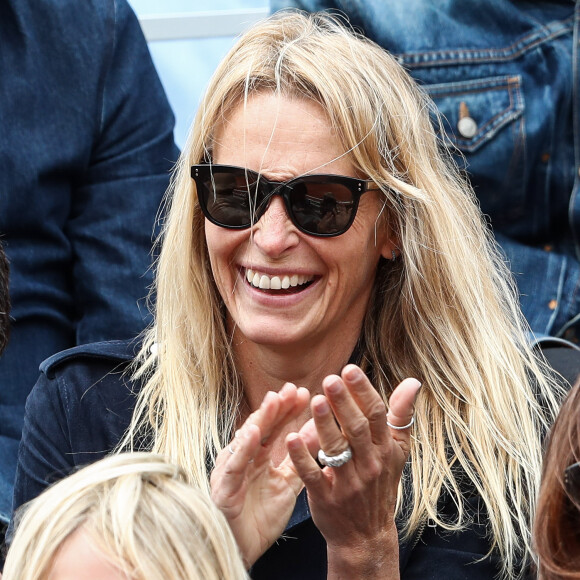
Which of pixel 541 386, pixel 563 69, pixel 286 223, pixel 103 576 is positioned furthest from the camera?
pixel 563 69

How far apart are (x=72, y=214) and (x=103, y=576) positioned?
5.75 ft

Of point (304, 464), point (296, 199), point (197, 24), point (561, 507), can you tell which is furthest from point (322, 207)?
point (197, 24)

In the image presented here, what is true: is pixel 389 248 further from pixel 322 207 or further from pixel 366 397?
pixel 366 397

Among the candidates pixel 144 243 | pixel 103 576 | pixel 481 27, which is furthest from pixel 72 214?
pixel 103 576

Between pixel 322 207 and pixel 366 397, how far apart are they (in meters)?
0.58

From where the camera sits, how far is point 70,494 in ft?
4.85

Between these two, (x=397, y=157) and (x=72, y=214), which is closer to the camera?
(x=397, y=157)

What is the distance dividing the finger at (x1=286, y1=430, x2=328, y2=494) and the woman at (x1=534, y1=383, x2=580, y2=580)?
0.37 metres

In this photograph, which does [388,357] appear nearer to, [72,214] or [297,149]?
[297,149]

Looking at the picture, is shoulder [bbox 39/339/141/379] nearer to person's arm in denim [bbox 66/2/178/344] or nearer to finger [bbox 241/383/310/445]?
person's arm in denim [bbox 66/2/178/344]

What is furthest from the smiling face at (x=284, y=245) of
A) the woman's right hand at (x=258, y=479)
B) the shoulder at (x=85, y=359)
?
the woman's right hand at (x=258, y=479)

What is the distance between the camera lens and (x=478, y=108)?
9.96 ft

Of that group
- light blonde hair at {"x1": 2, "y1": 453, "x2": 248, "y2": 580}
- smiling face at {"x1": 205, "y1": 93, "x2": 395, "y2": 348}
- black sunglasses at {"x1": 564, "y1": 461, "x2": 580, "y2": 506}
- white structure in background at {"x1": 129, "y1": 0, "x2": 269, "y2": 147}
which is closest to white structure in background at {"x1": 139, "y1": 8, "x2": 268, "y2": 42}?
white structure in background at {"x1": 129, "y1": 0, "x2": 269, "y2": 147}

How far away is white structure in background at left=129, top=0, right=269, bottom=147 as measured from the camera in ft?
11.1
